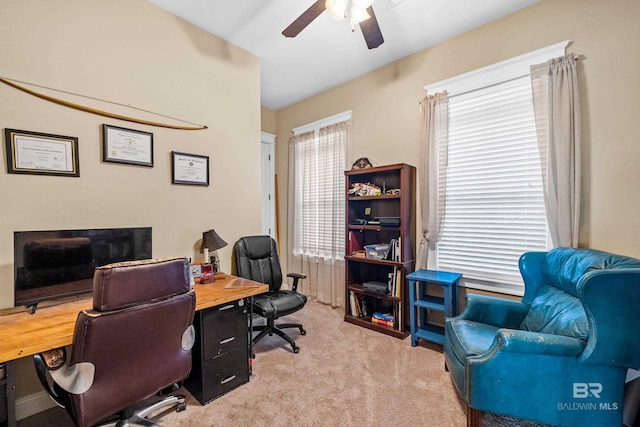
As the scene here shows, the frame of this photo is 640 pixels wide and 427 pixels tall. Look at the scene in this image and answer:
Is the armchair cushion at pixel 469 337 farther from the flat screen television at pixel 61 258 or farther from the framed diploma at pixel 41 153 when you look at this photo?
the framed diploma at pixel 41 153

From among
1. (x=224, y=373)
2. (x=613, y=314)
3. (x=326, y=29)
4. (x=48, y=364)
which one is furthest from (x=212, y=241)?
(x=613, y=314)

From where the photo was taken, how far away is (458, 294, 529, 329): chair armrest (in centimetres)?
200

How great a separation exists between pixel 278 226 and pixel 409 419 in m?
3.26

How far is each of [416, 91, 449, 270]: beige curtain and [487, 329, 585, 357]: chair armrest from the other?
1.39 meters

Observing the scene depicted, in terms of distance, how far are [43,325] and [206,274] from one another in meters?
0.99

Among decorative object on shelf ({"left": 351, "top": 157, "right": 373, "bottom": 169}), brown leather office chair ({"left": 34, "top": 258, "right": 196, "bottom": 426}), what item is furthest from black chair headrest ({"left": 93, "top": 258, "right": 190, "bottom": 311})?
decorative object on shelf ({"left": 351, "top": 157, "right": 373, "bottom": 169})

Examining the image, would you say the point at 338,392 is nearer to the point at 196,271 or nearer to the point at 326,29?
the point at 196,271

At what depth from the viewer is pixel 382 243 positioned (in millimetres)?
3242

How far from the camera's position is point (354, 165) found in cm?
333

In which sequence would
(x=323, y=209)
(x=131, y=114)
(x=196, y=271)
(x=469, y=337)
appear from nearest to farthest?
1. (x=469, y=337)
2. (x=131, y=114)
3. (x=196, y=271)
4. (x=323, y=209)

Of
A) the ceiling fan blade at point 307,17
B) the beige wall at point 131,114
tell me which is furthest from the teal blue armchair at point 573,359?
the beige wall at point 131,114

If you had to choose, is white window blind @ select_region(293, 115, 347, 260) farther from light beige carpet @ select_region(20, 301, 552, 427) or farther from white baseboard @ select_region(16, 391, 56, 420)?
white baseboard @ select_region(16, 391, 56, 420)

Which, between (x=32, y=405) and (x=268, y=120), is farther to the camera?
(x=268, y=120)

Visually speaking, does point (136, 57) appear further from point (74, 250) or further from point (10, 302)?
point (10, 302)
